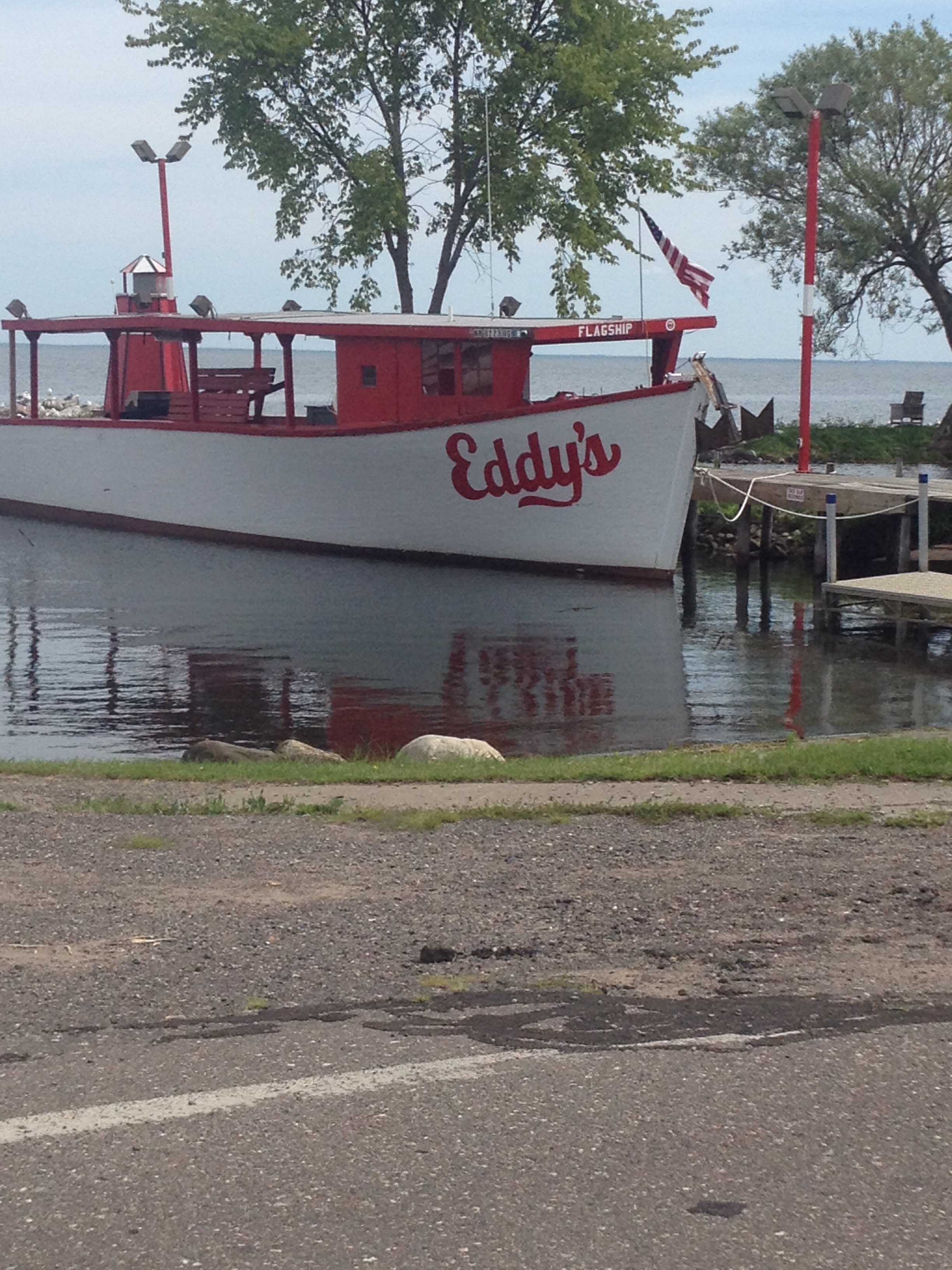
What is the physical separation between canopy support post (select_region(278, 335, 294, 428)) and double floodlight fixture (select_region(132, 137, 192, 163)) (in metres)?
6.52

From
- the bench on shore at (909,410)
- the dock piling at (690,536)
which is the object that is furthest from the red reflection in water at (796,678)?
the bench on shore at (909,410)

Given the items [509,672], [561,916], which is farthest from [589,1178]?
[509,672]

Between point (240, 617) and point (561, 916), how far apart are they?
17641mm

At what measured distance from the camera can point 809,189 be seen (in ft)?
82.5

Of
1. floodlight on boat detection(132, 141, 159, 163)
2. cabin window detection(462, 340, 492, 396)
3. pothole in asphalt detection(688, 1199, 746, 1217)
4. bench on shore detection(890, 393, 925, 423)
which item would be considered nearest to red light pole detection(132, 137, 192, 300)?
floodlight on boat detection(132, 141, 159, 163)

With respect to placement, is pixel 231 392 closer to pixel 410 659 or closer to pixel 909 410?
pixel 410 659

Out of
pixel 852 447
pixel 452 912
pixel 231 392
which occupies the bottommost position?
pixel 452 912

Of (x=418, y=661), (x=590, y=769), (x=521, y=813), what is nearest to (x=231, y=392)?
(x=418, y=661)

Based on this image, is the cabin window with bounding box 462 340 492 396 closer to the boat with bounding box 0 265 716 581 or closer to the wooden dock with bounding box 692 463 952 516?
the boat with bounding box 0 265 716 581

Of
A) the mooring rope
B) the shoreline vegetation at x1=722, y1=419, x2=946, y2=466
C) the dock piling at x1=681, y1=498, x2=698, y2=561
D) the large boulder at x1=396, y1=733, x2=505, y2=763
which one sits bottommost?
the large boulder at x1=396, y1=733, x2=505, y2=763

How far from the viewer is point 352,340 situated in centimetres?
2881

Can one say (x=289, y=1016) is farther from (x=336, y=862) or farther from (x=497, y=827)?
(x=497, y=827)

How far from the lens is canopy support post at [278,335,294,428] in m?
29.4

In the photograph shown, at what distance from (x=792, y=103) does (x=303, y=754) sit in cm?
1574
